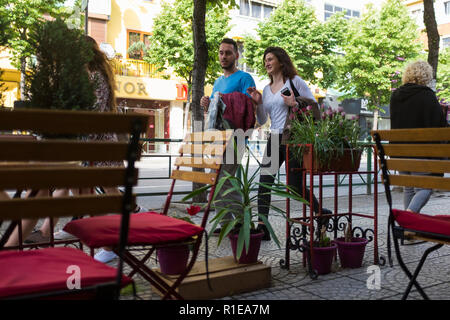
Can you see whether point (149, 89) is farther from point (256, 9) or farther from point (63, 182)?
point (63, 182)

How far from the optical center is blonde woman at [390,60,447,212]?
484 cm

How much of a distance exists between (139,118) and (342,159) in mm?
2359

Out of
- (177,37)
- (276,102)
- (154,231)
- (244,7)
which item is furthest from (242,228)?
(244,7)

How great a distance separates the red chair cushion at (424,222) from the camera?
2.41 m

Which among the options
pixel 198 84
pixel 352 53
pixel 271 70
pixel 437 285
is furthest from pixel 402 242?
pixel 352 53

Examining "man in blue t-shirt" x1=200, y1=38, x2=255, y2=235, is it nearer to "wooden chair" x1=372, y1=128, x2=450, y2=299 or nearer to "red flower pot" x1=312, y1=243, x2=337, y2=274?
"red flower pot" x1=312, y1=243, x2=337, y2=274

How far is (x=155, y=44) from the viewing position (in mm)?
23766

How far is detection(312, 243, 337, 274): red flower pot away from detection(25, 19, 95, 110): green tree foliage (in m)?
2.09

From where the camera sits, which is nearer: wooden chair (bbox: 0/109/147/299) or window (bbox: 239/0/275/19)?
wooden chair (bbox: 0/109/147/299)

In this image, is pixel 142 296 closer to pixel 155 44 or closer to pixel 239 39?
pixel 155 44

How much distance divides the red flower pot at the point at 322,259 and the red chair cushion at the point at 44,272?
2125mm

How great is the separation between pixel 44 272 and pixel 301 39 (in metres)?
27.3

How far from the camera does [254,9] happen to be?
32.1m

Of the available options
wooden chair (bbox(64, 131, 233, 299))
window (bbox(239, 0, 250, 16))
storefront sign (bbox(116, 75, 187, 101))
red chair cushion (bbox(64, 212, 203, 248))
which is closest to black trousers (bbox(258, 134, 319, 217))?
wooden chair (bbox(64, 131, 233, 299))
